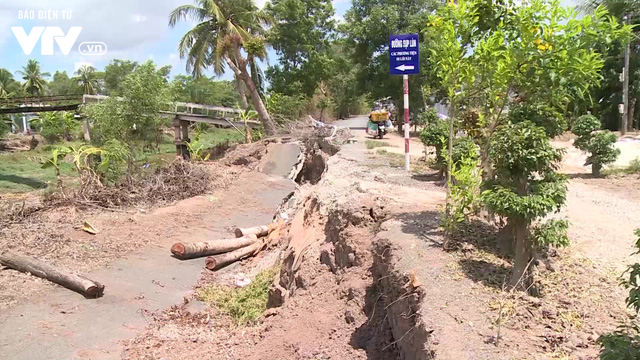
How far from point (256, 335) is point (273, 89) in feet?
92.1

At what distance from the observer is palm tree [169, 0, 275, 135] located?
2578 centimetres

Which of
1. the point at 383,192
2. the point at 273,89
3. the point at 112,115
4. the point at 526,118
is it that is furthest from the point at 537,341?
the point at 273,89

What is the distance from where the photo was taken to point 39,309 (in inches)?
352

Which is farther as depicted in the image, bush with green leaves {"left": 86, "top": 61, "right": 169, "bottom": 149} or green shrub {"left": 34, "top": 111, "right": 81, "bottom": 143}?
green shrub {"left": 34, "top": 111, "right": 81, "bottom": 143}

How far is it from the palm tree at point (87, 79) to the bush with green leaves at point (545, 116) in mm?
63853

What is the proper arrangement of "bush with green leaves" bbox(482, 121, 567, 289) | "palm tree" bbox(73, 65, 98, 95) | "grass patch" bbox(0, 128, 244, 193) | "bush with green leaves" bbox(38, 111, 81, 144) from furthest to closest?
"palm tree" bbox(73, 65, 98, 95)
"bush with green leaves" bbox(38, 111, 81, 144)
"grass patch" bbox(0, 128, 244, 193)
"bush with green leaves" bbox(482, 121, 567, 289)

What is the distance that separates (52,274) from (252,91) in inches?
728

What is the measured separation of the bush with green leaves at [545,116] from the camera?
5.41 metres

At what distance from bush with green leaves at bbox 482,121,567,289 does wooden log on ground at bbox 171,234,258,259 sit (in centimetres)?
827

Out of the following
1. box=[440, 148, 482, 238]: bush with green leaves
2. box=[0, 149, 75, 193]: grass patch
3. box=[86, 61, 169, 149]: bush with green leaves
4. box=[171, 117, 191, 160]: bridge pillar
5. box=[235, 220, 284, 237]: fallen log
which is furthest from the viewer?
box=[171, 117, 191, 160]: bridge pillar

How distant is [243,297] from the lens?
9531 mm

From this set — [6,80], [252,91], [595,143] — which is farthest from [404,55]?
[6,80]

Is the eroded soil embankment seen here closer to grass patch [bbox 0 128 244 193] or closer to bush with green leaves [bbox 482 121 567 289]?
bush with green leaves [bbox 482 121 567 289]

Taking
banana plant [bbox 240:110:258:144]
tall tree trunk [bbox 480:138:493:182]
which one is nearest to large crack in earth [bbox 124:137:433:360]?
tall tree trunk [bbox 480:138:493:182]
